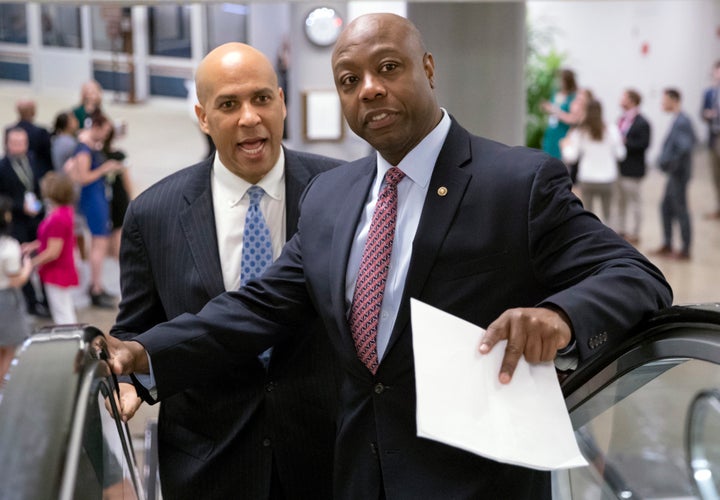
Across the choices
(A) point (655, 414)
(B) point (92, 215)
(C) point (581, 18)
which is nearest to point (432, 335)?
(A) point (655, 414)

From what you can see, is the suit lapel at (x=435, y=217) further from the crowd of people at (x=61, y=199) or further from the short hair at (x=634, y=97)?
the short hair at (x=634, y=97)

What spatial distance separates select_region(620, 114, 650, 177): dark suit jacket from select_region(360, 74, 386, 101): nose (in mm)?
9760

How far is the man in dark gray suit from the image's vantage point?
11.6 metres

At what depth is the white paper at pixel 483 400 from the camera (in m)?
1.97

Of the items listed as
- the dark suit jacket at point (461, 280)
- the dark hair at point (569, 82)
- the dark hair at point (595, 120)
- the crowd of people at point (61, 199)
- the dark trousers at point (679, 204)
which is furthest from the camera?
the dark hair at point (569, 82)

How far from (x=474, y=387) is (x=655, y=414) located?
2.53m

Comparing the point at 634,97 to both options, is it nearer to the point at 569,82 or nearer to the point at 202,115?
the point at 569,82

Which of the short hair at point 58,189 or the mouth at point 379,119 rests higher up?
the mouth at point 379,119

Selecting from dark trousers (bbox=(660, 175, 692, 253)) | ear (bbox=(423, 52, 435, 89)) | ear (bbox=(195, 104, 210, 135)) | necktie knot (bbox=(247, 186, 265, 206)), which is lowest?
dark trousers (bbox=(660, 175, 692, 253))

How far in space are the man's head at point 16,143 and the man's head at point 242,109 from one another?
673cm

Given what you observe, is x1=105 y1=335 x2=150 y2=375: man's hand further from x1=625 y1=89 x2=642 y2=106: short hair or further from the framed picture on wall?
x1=625 y1=89 x2=642 y2=106: short hair

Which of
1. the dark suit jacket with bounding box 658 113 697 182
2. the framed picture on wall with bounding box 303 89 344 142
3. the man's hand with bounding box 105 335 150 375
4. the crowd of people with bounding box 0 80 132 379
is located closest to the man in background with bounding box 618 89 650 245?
the dark suit jacket with bounding box 658 113 697 182

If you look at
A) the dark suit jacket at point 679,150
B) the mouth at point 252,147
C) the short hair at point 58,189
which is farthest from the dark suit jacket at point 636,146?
the mouth at point 252,147

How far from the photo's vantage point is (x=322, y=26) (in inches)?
504
